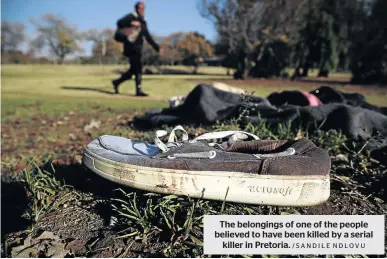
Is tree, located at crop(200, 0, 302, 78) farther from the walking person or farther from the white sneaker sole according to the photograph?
the white sneaker sole

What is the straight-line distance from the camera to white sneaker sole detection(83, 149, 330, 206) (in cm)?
165

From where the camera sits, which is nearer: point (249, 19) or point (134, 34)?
point (134, 34)

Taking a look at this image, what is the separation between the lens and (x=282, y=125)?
2.97 metres

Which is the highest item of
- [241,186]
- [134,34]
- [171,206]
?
[134,34]

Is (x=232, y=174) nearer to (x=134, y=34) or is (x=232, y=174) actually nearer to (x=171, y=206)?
(x=171, y=206)

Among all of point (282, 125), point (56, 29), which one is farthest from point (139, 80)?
point (56, 29)

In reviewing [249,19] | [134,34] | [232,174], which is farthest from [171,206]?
[249,19]

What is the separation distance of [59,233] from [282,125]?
A: 6.47ft

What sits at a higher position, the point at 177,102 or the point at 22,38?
the point at 22,38

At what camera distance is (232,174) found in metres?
1.68

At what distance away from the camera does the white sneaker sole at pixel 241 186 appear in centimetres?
165

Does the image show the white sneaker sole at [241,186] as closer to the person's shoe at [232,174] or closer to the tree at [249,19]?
the person's shoe at [232,174]

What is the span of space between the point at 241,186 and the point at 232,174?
7cm

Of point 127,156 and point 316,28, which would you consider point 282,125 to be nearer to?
point 127,156
